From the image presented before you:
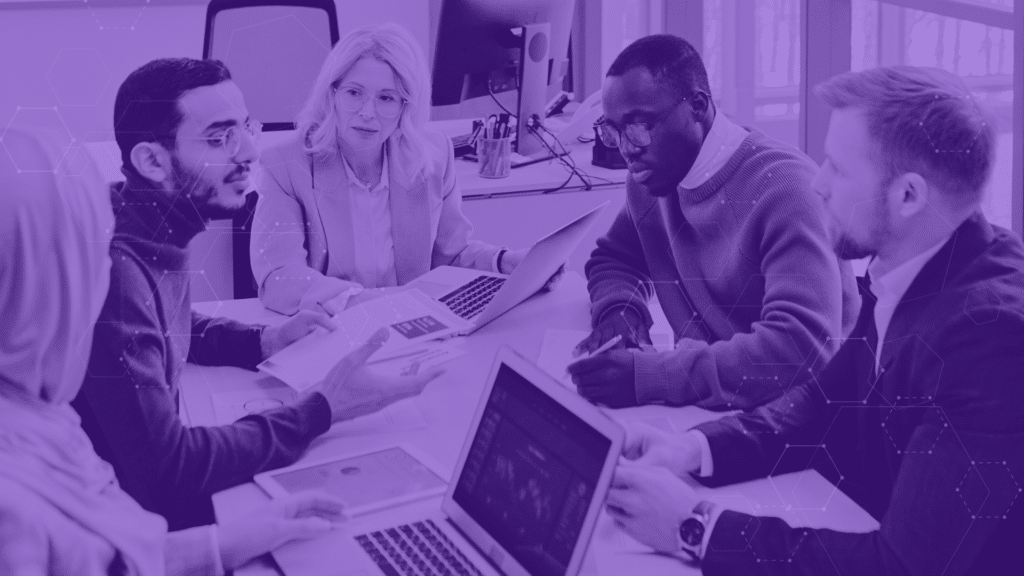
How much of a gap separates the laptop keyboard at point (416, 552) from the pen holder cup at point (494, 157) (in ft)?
5.59

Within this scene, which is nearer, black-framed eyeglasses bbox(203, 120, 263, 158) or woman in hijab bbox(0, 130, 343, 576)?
woman in hijab bbox(0, 130, 343, 576)

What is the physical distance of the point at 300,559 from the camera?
1.12m

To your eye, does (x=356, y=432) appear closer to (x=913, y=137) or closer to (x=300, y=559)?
(x=300, y=559)

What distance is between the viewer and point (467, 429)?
1.35 m

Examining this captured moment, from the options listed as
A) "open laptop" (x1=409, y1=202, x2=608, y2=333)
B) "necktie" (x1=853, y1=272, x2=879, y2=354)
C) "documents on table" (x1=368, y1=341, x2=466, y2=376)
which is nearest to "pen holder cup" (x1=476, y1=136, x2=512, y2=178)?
"open laptop" (x1=409, y1=202, x2=608, y2=333)

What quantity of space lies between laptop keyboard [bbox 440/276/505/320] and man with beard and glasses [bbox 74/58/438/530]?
52cm

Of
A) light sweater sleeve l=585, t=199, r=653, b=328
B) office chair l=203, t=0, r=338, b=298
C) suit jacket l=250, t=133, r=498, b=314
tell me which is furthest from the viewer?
office chair l=203, t=0, r=338, b=298

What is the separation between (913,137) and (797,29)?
133 cm

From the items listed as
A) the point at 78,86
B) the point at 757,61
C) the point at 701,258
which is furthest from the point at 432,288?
the point at 757,61

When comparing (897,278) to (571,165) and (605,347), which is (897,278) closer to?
(605,347)

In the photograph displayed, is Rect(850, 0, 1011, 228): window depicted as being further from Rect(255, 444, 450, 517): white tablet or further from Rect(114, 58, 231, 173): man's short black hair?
Rect(114, 58, 231, 173): man's short black hair

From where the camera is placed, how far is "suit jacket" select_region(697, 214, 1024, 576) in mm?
985

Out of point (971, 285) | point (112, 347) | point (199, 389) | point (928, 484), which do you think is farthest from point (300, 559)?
point (971, 285)

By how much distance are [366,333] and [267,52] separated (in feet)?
5.30
